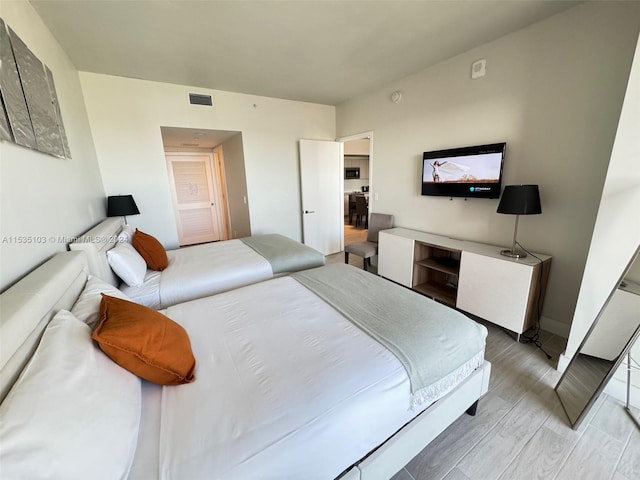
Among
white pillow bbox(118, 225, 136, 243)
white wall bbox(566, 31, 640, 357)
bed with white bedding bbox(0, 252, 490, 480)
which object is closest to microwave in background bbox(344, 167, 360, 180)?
white pillow bbox(118, 225, 136, 243)

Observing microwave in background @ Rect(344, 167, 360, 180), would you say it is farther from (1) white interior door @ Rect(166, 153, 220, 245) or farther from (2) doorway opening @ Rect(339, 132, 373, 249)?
(1) white interior door @ Rect(166, 153, 220, 245)

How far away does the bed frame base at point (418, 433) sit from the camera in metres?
1.06

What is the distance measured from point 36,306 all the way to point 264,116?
364cm

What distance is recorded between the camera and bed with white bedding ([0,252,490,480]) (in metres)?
0.81

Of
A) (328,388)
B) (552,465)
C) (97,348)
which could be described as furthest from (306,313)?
(552,465)

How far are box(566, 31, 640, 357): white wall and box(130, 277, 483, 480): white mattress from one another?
99cm

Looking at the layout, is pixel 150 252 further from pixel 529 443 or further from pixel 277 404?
pixel 529 443

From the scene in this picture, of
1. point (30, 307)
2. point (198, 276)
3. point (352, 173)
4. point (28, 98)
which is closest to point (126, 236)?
point (198, 276)

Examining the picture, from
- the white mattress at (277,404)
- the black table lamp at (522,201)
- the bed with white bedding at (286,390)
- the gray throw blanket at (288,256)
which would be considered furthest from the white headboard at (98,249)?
the black table lamp at (522,201)

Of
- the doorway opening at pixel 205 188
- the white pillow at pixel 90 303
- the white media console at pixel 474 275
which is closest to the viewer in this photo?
the white pillow at pixel 90 303

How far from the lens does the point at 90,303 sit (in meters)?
1.24

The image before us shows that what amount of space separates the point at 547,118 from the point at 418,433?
8.44ft

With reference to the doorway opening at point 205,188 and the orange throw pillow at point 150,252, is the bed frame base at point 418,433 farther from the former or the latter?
the doorway opening at point 205,188

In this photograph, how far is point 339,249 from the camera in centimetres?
493
